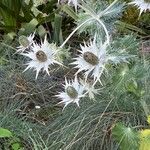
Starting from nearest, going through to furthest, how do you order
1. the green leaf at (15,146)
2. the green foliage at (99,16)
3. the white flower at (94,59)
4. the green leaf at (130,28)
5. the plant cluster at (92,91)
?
the white flower at (94,59) → the plant cluster at (92,91) → the green foliage at (99,16) → the green leaf at (15,146) → the green leaf at (130,28)

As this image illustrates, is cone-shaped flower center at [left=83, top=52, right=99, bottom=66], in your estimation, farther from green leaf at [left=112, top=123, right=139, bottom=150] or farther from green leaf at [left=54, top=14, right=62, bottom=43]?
green leaf at [left=54, top=14, right=62, bottom=43]

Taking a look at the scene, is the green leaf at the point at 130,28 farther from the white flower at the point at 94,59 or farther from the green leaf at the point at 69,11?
the white flower at the point at 94,59

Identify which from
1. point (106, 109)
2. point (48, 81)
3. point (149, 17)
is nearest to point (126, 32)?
point (149, 17)

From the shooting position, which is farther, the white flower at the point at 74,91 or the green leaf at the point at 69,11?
the green leaf at the point at 69,11

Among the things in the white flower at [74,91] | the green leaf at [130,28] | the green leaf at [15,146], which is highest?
the white flower at [74,91]

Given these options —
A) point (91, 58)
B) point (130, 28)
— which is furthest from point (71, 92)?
point (130, 28)

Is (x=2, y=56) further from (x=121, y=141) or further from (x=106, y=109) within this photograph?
(x=121, y=141)

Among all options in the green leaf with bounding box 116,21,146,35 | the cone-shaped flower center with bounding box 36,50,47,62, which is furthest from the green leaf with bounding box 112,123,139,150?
the green leaf with bounding box 116,21,146,35

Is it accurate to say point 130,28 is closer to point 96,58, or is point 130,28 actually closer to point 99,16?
point 99,16

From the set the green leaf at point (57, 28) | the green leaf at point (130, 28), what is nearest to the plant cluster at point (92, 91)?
the green leaf at point (130, 28)
